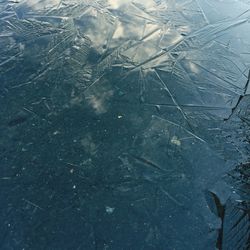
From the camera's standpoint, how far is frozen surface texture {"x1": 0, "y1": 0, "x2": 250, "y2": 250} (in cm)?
189

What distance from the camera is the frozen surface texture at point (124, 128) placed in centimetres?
189

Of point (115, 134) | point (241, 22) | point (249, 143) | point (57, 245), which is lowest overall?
point (57, 245)

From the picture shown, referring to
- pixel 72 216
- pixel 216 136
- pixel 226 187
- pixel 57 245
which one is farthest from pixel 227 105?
pixel 57 245

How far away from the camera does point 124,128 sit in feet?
7.90

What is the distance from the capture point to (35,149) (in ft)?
7.41

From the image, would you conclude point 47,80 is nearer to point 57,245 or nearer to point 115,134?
→ point 115,134

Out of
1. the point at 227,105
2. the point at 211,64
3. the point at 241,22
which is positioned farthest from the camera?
the point at 241,22

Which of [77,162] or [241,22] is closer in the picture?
[77,162]

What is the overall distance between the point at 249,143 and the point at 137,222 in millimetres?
1052

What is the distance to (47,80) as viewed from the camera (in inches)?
110

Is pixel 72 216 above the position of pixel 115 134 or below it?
below

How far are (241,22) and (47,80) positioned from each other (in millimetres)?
2296

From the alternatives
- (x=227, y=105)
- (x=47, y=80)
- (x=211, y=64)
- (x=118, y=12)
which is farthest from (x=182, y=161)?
(x=118, y=12)

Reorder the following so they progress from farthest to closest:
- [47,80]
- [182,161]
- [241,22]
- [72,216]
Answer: [241,22] → [47,80] → [182,161] → [72,216]
